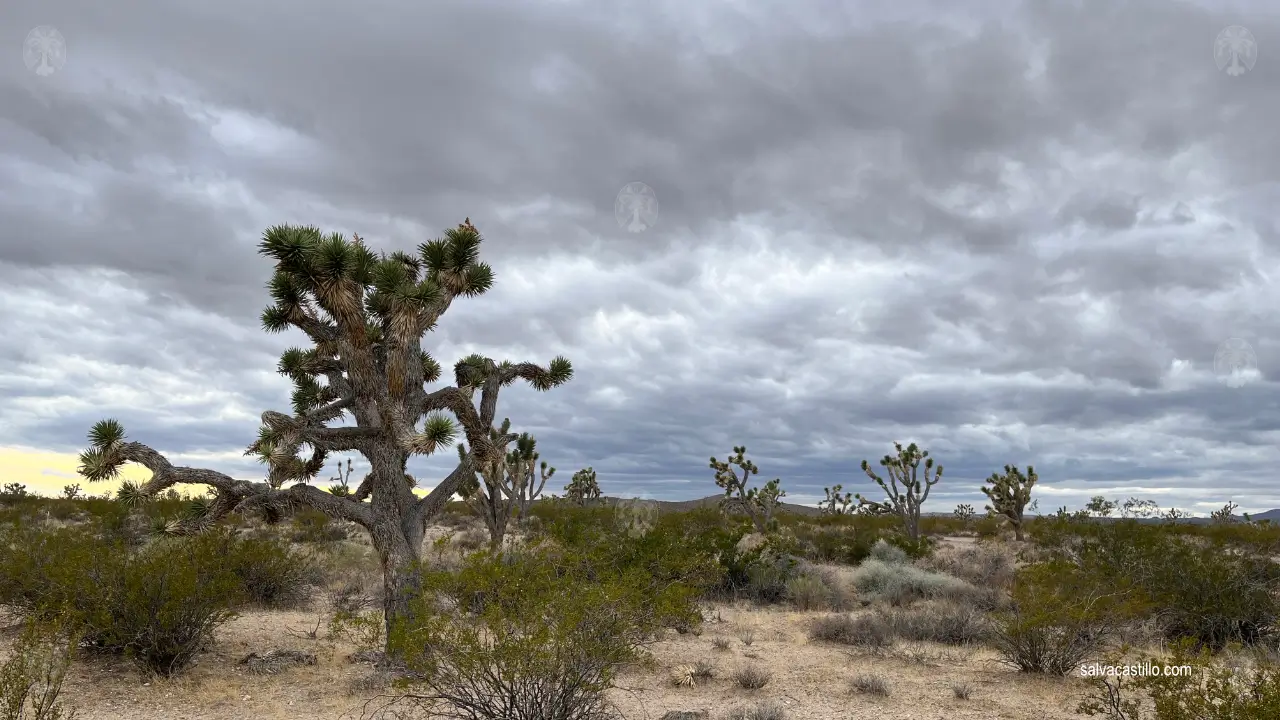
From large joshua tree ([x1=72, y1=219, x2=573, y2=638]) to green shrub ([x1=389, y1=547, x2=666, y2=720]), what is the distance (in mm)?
2866

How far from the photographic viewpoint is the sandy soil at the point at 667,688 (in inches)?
319

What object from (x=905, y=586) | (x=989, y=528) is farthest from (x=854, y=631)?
(x=989, y=528)

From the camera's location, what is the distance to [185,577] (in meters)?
9.16

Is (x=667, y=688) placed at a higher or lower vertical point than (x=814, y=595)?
lower

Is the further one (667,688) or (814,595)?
(814,595)

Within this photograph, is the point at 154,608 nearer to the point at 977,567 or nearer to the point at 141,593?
the point at 141,593

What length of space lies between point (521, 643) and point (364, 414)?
5554 mm

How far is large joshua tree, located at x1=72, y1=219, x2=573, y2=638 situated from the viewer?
32.7 feet

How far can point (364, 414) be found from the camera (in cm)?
1069

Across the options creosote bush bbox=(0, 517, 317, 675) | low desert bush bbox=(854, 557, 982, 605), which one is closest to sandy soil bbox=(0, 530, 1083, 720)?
creosote bush bbox=(0, 517, 317, 675)

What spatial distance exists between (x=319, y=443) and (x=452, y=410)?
186cm

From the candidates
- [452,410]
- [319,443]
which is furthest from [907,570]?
[319,443]

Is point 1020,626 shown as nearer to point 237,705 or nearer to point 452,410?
point 452,410

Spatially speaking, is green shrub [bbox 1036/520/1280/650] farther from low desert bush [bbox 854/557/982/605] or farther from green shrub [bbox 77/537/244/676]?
green shrub [bbox 77/537/244/676]
